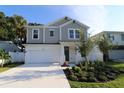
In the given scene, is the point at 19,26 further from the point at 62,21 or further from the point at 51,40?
the point at 51,40

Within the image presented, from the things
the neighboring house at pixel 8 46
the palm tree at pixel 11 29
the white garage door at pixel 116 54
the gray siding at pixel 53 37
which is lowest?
the white garage door at pixel 116 54

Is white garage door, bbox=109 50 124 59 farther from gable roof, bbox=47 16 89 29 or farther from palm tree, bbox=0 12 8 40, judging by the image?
palm tree, bbox=0 12 8 40

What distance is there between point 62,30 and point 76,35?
219 centimetres

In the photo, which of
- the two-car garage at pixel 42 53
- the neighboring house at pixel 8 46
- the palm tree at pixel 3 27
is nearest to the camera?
the two-car garage at pixel 42 53

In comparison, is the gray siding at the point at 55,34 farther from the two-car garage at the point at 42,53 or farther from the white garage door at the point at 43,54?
the white garage door at the point at 43,54

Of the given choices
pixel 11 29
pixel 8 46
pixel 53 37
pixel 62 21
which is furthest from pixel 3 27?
pixel 53 37

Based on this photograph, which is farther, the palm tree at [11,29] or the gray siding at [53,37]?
the palm tree at [11,29]

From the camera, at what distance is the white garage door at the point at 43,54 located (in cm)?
2995

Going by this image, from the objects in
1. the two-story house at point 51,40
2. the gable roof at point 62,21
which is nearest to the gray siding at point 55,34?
the two-story house at point 51,40

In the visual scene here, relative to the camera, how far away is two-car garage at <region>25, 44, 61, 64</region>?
98.2ft

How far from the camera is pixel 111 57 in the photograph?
40.2 metres

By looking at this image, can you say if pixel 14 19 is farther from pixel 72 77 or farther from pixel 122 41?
pixel 72 77

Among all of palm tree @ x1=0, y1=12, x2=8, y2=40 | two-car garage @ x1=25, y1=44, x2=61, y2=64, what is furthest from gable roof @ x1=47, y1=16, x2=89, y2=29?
palm tree @ x1=0, y1=12, x2=8, y2=40
